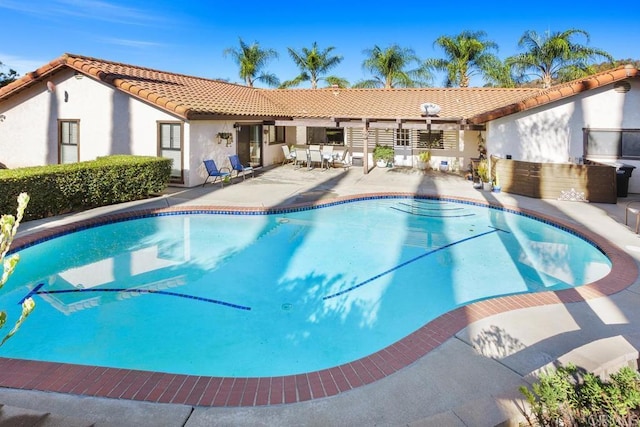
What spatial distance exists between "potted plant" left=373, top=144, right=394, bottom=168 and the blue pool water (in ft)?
33.0

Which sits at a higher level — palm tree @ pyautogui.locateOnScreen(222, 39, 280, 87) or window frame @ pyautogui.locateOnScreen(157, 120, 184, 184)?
palm tree @ pyautogui.locateOnScreen(222, 39, 280, 87)

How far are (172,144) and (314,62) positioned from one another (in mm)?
26474

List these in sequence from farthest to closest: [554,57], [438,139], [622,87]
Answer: [554,57]
[438,139]
[622,87]

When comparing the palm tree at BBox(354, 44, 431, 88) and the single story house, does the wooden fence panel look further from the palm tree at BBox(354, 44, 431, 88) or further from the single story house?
the palm tree at BBox(354, 44, 431, 88)

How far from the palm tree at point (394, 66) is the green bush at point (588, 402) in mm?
34502

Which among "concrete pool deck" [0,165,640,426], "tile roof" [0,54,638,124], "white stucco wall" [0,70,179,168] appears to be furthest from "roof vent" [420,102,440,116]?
"concrete pool deck" [0,165,640,426]

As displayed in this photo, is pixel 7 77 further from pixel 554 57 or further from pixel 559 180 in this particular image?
pixel 554 57

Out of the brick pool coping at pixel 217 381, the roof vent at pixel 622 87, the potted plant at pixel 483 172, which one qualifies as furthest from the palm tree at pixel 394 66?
the brick pool coping at pixel 217 381

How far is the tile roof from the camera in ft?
50.8

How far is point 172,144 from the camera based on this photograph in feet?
53.5

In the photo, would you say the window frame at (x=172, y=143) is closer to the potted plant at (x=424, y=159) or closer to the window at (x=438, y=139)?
the potted plant at (x=424, y=159)

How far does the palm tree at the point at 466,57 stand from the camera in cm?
3250

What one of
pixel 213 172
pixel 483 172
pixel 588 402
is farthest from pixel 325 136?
pixel 588 402

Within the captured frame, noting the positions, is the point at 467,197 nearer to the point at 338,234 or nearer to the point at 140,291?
the point at 338,234
